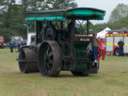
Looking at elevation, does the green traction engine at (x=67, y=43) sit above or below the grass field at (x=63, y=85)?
above

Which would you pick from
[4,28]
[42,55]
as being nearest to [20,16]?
[4,28]

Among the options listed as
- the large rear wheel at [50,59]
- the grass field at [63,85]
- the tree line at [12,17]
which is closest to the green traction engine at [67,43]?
the large rear wheel at [50,59]

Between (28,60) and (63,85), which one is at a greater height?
(28,60)

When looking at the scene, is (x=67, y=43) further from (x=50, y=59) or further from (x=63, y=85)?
(x=63, y=85)

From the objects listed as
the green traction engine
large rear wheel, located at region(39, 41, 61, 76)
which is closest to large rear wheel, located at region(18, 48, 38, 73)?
the green traction engine

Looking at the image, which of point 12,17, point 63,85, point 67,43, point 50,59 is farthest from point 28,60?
point 12,17

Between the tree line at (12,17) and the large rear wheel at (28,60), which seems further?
the tree line at (12,17)

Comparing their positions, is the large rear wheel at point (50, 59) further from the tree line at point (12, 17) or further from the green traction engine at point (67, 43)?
the tree line at point (12, 17)

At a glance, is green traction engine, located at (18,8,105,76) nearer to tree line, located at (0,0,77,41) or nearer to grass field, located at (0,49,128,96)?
grass field, located at (0,49,128,96)

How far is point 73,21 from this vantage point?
2141 cm

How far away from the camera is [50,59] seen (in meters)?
21.6

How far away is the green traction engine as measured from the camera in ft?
69.2

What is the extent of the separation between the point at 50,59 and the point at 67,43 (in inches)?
35.2

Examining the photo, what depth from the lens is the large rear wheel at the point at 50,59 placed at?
21.0 metres
